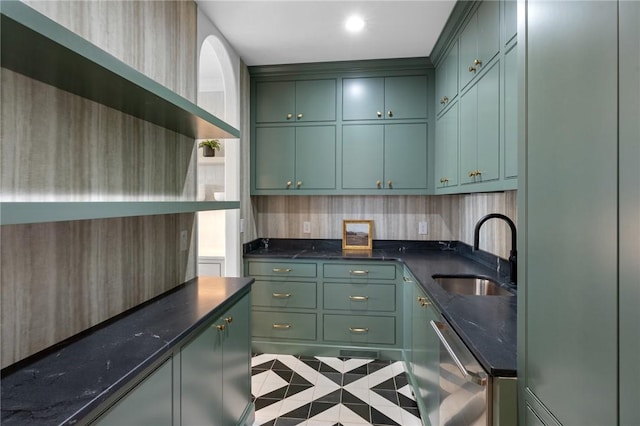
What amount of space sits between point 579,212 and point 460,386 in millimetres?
829

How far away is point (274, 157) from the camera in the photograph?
330cm

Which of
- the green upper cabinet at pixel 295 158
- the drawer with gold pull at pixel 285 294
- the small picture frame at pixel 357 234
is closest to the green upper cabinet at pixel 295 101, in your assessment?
the green upper cabinet at pixel 295 158

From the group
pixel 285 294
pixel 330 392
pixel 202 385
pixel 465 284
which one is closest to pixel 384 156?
pixel 465 284

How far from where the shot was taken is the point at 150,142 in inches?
66.6

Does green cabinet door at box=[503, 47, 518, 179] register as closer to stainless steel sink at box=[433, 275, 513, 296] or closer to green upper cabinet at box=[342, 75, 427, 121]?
stainless steel sink at box=[433, 275, 513, 296]

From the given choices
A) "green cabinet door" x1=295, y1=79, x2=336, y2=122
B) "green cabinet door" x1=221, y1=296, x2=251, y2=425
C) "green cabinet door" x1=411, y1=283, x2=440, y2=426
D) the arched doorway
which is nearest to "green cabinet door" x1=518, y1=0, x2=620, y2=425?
"green cabinet door" x1=411, y1=283, x2=440, y2=426

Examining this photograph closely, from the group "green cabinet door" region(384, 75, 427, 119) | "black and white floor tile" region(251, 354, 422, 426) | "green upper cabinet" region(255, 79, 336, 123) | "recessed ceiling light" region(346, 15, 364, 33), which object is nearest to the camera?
"black and white floor tile" region(251, 354, 422, 426)

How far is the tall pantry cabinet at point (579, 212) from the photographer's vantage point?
54 centimetres

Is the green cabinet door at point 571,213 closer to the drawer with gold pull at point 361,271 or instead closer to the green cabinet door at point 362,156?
the drawer with gold pull at point 361,271

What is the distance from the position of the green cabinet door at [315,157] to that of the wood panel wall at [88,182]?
139 cm

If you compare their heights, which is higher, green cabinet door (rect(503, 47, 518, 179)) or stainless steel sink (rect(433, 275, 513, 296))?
green cabinet door (rect(503, 47, 518, 179))

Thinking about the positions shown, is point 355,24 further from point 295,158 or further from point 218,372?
point 218,372

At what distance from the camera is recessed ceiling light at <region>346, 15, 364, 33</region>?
2.36 m

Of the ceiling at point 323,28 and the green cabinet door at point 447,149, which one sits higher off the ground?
the ceiling at point 323,28
